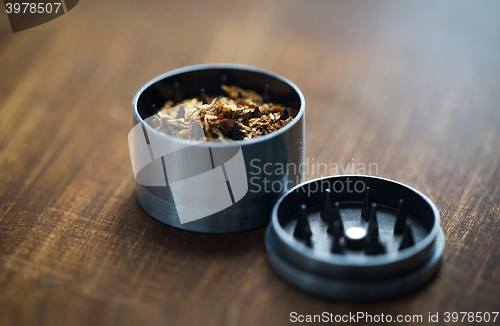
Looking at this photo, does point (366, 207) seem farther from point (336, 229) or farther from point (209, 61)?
point (209, 61)

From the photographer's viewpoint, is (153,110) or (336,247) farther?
(153,110)

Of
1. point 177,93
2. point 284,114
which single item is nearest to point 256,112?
point 284,114

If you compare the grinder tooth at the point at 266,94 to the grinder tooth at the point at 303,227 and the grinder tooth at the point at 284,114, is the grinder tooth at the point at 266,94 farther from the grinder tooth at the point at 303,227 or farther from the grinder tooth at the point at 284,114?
the grinder tooth at the point at 303,227

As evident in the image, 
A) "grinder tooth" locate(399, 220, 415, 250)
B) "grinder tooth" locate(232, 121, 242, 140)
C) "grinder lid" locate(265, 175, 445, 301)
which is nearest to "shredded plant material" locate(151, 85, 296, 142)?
"grinder tooth" locate(232, 121, 242, 140)

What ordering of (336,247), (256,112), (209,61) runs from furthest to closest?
1. (209,61)
2. (256,112)
3. (336,247)

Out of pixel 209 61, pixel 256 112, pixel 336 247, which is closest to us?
pixel 336 247

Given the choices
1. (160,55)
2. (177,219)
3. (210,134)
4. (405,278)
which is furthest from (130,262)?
(160,55)
